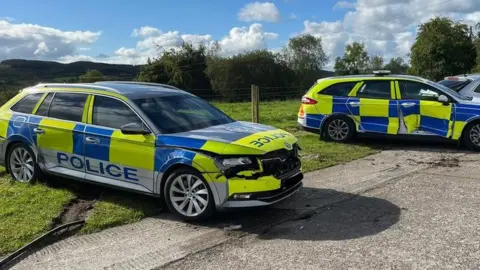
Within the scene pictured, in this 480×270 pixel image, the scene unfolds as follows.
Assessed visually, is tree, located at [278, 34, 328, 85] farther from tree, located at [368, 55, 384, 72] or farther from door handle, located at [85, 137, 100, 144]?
door handle, located at [85, 137, 100, 144]

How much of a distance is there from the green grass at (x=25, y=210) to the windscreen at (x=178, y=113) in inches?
66.0

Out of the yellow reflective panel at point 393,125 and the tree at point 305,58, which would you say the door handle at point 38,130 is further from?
the tree at point 305,58

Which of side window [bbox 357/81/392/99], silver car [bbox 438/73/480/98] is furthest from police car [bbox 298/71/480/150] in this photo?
silver car [bbox 438/73/480/98]

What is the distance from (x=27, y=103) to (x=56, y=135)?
1.07 meters

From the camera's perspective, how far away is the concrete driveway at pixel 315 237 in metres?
4.21

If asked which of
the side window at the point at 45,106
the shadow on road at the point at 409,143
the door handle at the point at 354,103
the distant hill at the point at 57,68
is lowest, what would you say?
the shadow on road at the point at 409,143

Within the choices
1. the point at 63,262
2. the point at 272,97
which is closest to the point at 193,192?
the point at 63,262

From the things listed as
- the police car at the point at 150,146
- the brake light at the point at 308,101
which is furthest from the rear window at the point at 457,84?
the police car at the point at 150,146

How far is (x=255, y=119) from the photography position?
40.4ft

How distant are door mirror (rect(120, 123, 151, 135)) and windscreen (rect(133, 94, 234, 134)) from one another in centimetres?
18

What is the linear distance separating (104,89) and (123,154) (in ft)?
3.63

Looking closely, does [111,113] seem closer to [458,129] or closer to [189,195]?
[189,195]

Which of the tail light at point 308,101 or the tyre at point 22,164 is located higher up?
the tail light at point 308,101

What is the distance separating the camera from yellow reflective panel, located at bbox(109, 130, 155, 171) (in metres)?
5.59
